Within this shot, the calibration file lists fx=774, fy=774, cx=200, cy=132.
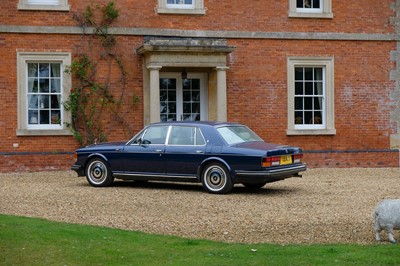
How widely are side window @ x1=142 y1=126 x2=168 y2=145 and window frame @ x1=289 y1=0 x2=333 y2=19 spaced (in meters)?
7.79

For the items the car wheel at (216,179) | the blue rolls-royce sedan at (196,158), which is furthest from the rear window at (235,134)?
the car wheel at (216,179)

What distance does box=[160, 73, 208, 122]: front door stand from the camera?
70.1ft

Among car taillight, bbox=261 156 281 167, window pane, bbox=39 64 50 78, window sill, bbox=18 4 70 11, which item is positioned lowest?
car taillight, bbox=261 156 281 167

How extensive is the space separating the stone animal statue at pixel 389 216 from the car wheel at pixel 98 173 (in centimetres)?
733

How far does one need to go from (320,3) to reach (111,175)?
31.6 feet

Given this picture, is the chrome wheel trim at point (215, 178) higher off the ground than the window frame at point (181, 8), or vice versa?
the window frame at point (181, 8)

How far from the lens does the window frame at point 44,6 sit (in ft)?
65.3

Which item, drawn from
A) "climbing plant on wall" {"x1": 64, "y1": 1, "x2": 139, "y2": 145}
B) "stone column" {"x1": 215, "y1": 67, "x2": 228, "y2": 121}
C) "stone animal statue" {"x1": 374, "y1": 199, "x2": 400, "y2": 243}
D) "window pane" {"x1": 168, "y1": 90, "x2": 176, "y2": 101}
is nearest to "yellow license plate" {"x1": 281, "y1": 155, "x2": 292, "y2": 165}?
"stone animal statue" {"x1": 374, "y1": 199, "x2": 400, "y2": 243}

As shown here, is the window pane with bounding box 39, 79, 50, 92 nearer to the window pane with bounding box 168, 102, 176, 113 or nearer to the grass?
the window pane with bounding box 168, 102, 176, 113

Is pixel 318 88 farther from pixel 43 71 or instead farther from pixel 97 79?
pixel 43 71

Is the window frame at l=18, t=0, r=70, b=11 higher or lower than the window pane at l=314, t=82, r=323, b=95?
higher

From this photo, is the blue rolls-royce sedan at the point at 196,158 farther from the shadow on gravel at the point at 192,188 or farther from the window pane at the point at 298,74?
the window pane at the point at 298,74

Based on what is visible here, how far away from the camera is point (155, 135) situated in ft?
50.9

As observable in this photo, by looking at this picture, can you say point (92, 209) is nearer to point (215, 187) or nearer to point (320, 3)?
point (215, 187)
